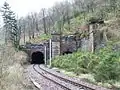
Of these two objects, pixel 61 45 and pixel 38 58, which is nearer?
pixel 61 45

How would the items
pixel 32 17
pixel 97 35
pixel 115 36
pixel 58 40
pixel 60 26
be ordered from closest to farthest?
pixel 115 36 → pixel 97 35 → pixel 58 40 → pixel 60 26 → pixel 32 17

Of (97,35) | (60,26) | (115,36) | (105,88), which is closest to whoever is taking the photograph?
(105,88)

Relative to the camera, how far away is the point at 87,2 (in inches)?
2918

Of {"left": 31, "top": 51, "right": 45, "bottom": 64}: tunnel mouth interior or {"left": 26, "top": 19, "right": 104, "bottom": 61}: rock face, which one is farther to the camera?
{"left": 31, "top": 51, "right": 45, "bottom": 64}: tunnel mouth interior

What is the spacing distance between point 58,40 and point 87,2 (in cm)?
2303

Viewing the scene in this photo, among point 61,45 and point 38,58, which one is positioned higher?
point 61,45

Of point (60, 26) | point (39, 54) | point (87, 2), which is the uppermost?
point (87, 2)

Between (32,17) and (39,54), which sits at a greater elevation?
(32,17)

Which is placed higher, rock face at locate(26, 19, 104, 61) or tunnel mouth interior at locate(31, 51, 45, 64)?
rock face at locate(26, 19, 104, 61)

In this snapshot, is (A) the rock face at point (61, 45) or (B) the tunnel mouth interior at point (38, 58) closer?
(A) the rock face at point (61, 45)

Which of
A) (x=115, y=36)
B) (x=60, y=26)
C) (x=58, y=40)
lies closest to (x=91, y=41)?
(x=115, y=36)

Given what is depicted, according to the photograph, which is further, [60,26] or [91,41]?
[60,26]

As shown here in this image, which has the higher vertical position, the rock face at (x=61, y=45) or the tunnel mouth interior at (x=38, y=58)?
the rock face at (x=61, y=45)

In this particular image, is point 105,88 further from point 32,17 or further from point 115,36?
point 32,17
